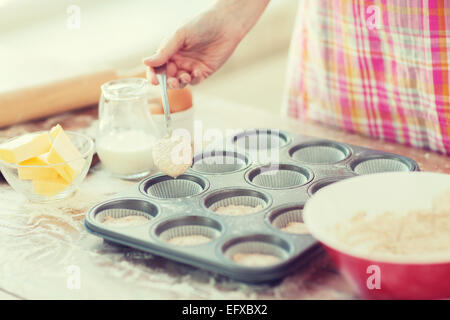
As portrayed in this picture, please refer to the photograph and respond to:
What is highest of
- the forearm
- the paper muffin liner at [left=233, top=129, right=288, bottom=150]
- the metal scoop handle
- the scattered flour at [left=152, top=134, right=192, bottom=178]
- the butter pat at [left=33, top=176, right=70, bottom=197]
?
the forearm

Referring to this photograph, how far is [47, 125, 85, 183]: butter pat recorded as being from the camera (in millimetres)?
1356

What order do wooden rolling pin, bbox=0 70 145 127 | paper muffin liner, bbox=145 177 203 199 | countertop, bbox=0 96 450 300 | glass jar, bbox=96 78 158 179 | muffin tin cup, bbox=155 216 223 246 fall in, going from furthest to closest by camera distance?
wooden rolling pin, bbox=0 70 145 127
glass jar, bbox=96 78 158 179
paper muffin liner, bbox=145 177 203 199
muffin tin cup, bbox=155 216 223 246
countertop, bbox=0 96 450 300

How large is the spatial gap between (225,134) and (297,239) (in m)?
0.69

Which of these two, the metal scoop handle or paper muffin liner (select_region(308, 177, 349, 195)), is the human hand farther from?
paper muffin liner (select_region(308, 177, 349, 195))

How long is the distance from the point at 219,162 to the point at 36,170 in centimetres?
41

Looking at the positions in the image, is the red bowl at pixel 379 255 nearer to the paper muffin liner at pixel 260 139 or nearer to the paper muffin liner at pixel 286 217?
the paper muffin liner at pixel 286 217

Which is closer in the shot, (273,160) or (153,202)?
(153,202)

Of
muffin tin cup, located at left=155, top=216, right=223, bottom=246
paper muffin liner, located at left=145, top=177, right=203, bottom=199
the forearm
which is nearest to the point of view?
muffin tin cup, located at left=155, top=216, right=223, bottom=246

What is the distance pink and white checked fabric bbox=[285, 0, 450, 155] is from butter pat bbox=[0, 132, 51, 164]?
0.80 m

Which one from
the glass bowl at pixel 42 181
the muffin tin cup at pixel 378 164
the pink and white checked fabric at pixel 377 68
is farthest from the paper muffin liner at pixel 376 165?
the glass bowl at pixel 42 181

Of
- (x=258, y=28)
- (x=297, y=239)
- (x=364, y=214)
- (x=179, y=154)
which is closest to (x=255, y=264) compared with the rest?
(x=297, y=239)

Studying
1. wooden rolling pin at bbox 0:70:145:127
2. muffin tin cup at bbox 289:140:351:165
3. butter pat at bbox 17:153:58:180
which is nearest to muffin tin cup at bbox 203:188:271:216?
muffin tin cup at bbox 289:140:351:165

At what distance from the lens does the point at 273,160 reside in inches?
56.7

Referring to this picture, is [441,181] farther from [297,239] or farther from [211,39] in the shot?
[211,39]
